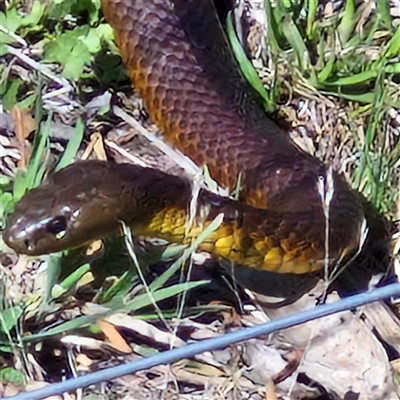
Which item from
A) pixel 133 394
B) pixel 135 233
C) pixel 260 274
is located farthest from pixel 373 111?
pixel 133 394

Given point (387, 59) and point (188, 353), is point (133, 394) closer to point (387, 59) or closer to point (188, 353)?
point (188, 353)

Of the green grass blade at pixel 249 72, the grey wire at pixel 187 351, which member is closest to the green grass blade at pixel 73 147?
the green grass blade at pixel 249 72

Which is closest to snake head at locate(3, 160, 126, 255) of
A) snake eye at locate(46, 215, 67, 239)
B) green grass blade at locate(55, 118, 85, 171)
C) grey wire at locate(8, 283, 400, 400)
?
snake eye at locate(46, 215, 67, 239)

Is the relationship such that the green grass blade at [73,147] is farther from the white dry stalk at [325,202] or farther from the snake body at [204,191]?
the white dry stalk at [325,202]

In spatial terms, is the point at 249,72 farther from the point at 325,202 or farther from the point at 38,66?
the point at 325,202

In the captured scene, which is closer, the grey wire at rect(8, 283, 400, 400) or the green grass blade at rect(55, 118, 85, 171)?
the grey wire at rect(8, 283, 400, 400)

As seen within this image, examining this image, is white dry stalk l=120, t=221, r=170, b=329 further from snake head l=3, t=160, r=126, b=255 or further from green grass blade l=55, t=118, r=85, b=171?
green grass blade l=55, t=118, r=85, b=171

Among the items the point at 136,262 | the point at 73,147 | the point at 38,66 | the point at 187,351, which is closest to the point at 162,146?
the point at 73,147
